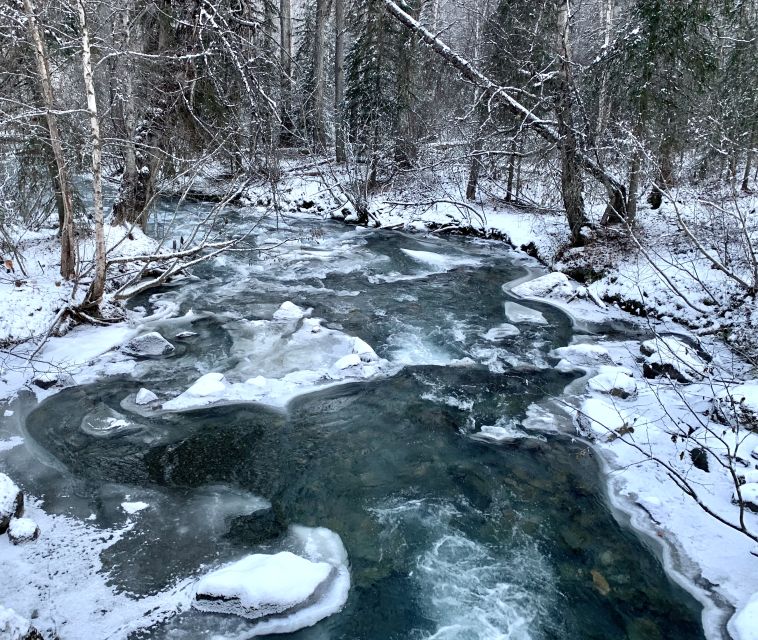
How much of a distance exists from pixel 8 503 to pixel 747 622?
6217 millimetres

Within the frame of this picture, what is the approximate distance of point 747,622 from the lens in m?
4.16

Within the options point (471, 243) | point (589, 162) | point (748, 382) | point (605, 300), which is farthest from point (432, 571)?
point (471, 243)

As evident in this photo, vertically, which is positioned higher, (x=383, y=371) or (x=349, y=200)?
(x=349, y=200)

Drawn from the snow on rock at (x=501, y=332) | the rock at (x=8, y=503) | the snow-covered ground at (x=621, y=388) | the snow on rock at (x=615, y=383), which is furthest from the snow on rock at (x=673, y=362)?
the rock at (x=8, y=503)

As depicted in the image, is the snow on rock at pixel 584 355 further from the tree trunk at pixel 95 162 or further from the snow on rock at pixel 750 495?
the tree trunk at pixel 95 162

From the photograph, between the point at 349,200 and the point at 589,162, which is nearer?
the point at 589,162

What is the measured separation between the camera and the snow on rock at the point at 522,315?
10753mm

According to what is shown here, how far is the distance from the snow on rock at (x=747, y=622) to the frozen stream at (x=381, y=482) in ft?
0.88

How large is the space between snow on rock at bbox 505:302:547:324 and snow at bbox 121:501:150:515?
7.47 m

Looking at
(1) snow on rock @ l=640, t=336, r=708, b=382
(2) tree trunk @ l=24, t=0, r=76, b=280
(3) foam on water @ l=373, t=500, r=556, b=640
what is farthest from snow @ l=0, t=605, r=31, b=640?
(1) snow on rock @ l=640, t=336, r=708, b=382

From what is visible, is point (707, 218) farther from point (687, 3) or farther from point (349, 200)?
point (349, 200)

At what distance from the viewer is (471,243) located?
17.2 metres

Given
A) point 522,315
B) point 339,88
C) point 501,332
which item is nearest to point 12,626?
point 501,332

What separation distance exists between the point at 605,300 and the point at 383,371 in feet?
19.6
